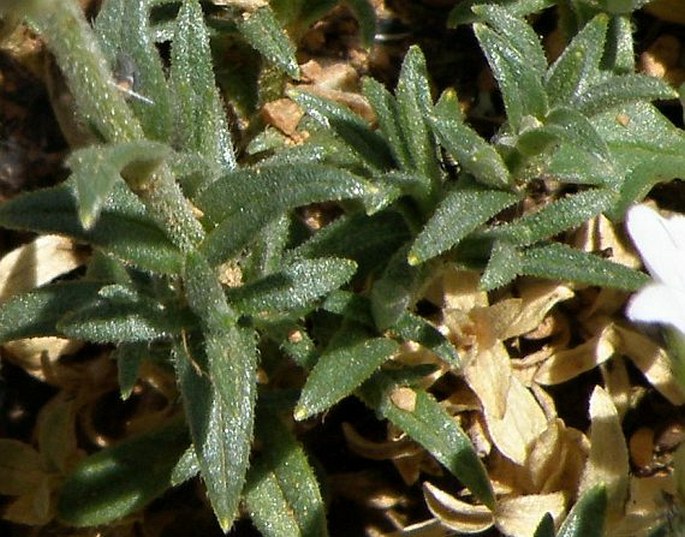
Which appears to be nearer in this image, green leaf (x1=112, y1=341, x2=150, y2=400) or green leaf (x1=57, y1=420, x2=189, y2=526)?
green leaf (x1=112, y1=341, x2=150, y2=400)

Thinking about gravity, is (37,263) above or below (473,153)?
below

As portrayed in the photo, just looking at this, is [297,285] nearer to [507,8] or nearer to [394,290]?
[394,290]

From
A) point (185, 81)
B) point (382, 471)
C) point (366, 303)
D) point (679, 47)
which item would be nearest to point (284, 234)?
point (366, 303)

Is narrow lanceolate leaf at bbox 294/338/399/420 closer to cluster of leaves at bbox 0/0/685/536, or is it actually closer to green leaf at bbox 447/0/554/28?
cluster of leaves at bbox 0/0/685/536

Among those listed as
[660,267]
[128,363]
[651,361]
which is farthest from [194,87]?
[651,361]

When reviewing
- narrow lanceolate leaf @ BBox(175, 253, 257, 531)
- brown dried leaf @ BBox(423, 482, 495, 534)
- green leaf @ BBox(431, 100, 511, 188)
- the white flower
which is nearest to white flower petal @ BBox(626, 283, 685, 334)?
the white flower

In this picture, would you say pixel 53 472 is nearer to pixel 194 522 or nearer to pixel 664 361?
pixel 194 522
